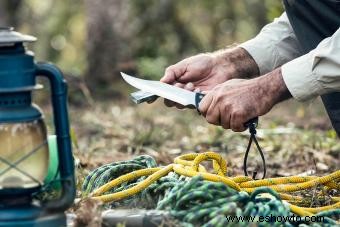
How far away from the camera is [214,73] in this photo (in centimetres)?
417

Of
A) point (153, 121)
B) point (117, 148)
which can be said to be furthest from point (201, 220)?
point (153, 121)

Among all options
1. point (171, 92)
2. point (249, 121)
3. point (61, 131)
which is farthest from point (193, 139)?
point (61, 131)

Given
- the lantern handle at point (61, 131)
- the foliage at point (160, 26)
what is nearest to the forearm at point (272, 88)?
the lantern handle at point (61, 131)

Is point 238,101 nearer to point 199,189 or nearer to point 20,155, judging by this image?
point 199,189

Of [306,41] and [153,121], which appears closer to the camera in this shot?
[306,41]

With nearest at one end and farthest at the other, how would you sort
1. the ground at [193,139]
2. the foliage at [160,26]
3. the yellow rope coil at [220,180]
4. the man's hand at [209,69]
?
the yellow rope coil at [220,180] → the man's hand at [209,69] → the ground at [193,139] → the foliage at [160,26]

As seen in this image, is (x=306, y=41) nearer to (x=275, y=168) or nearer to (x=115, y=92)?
(x=275, y=168)

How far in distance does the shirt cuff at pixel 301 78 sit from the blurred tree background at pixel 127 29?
381 cm

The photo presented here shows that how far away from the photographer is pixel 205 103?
3.60m

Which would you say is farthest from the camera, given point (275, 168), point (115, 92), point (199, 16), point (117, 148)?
point (199, 16)

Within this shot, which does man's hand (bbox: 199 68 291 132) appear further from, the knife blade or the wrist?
the wrist

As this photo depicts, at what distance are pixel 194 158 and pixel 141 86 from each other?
1.30 ft

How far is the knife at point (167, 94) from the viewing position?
3656 millimetres

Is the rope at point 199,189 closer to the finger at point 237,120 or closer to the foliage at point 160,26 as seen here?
the finger at point 237,120
